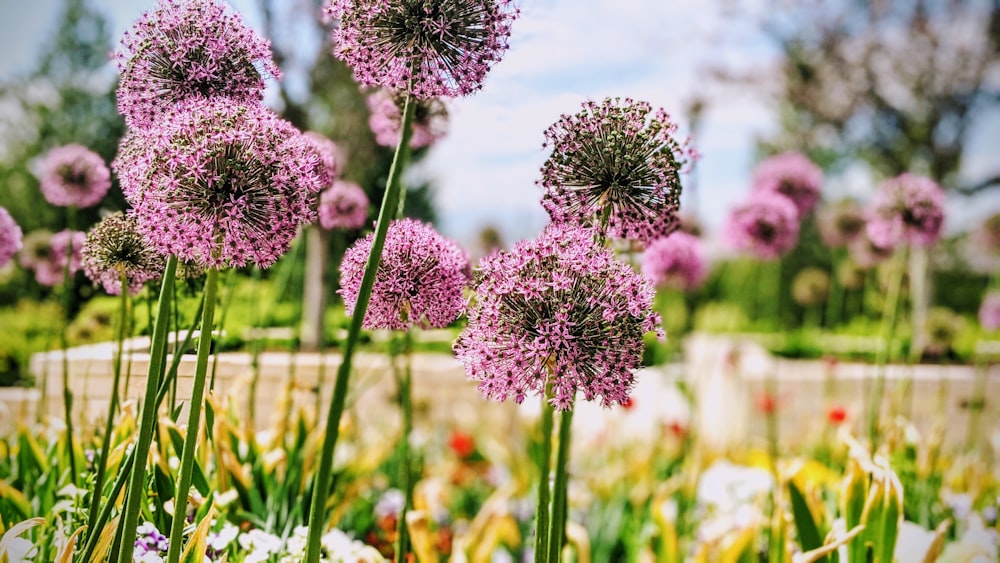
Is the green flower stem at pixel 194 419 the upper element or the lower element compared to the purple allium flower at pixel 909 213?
lower

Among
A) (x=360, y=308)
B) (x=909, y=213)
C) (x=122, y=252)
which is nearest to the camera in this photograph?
(x=360, y=308)

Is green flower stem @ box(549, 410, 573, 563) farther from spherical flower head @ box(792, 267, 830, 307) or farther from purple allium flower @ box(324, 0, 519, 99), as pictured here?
spherical flower head @ box(792, 267, 830, 307)

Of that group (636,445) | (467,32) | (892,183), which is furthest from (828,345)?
(467,32)

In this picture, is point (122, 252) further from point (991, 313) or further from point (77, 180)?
point (991, 313)

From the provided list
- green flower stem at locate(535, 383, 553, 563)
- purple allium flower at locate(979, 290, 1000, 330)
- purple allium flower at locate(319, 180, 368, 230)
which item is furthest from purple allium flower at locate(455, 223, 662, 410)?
purple allium flower at locate(979, 290, 1000, 330)

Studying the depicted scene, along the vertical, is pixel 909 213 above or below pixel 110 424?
above

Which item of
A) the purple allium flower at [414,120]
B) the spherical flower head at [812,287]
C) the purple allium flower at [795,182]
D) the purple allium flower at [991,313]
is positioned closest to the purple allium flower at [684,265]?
the purple allium flower at [795,182]

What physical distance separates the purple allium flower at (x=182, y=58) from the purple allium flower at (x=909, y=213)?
7.49 ft

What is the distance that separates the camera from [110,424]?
1345 millimetres

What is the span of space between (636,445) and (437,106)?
302 centimetres

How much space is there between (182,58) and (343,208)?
30.6 inches

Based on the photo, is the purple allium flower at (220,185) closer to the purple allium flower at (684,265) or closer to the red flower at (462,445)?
the purple allium flower at (684,265)

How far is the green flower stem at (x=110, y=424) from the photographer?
128 centimetres

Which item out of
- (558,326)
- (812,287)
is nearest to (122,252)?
(558,326)
